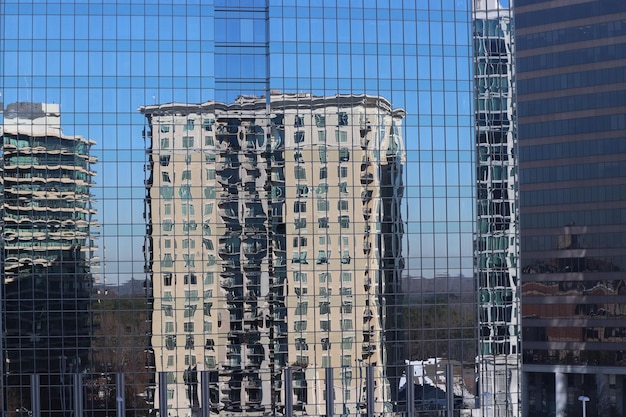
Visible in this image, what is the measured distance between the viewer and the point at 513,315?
73812 millimetres

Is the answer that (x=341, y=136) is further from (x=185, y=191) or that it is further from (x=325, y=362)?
(x=325, y=362)

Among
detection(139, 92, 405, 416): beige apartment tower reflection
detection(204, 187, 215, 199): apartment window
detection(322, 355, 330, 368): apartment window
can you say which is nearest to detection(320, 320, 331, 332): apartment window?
detection(139, 92, 405, 416): beige apartment tower reflection

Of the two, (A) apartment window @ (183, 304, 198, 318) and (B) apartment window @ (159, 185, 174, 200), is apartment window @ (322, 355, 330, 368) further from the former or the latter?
(B) apartment window @ (159, 185, 174, 200)

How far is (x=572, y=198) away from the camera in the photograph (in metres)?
110

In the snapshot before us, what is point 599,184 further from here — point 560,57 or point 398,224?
point 398,224

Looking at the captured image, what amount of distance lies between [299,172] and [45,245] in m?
16.1

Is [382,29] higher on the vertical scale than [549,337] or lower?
higher

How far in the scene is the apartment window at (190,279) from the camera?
7050cm

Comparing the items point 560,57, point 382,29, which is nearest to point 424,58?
point 382,29

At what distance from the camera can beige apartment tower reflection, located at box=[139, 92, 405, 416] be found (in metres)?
70.4

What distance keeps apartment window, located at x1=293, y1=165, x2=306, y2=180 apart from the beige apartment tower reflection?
2.4 inches

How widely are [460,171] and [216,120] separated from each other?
616 inches

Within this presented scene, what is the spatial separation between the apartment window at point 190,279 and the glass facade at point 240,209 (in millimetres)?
87

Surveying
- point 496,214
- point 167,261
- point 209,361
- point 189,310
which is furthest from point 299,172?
point 496,214
